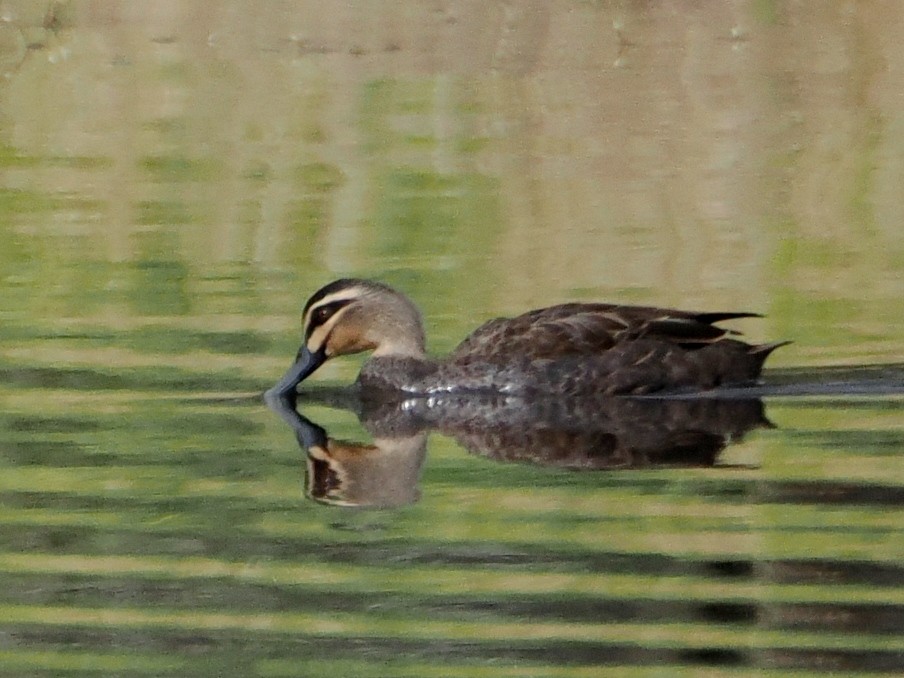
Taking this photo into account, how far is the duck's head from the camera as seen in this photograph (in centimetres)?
1121

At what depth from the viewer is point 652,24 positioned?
27.0m

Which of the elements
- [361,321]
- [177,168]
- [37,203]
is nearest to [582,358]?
[361,321]

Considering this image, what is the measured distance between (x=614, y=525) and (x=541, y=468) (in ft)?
3.55

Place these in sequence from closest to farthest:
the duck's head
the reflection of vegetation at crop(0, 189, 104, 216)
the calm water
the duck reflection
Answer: the calm water
the duck reflection
the duck's head
the reflection of vegetation at crop(0, 189, 104, 216)

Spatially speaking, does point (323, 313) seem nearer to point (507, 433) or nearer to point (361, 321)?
point (361, 321)

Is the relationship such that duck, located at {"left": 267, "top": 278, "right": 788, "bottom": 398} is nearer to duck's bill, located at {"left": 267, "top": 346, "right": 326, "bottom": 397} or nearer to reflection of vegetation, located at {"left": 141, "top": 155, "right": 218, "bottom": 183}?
duck's bill, located at {"left": 267, "top": 346, "right": 326, "bottom": 397}

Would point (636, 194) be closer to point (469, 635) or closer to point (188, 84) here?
point (188, 84)

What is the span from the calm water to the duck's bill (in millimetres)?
114

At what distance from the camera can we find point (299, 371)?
1085 centimetres

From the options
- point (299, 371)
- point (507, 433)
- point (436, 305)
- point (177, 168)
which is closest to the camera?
point (507, 433)

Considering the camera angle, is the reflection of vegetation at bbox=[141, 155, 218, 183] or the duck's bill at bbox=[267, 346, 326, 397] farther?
the reflection of vegetation at bbox=[141, 155, 218, 183]

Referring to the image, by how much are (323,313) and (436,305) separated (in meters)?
1.57

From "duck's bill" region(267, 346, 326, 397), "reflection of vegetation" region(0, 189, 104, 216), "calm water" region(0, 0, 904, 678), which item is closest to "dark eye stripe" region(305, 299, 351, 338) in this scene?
"duck's bill" region(267, 346, 326, 397)

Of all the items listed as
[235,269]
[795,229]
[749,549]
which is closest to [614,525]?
[749,549]
